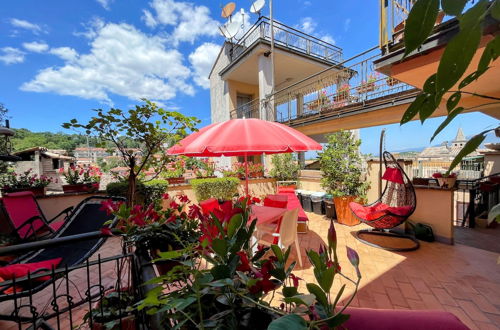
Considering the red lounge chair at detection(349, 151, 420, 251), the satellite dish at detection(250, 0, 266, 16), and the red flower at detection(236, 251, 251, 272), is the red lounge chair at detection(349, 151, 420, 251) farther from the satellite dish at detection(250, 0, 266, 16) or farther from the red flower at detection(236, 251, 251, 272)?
the satellite dish at detection(250, 0, 266, 16)

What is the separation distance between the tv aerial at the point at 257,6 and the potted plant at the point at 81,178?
8.56 meters

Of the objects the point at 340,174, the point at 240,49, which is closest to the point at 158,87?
the point at 240,49

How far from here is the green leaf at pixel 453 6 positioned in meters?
0.37

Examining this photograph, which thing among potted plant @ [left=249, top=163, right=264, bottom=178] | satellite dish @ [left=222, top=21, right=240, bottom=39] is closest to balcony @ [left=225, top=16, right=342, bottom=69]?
satellite dish @ [left=222, top=21, right=240, bottom=39]

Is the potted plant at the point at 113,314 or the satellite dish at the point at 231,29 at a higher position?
the satellite dish at the point at 231,29

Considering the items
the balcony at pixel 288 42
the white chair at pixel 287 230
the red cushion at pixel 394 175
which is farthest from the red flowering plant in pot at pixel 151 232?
the balcony at pixel 288 42

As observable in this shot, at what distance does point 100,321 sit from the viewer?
1513mm

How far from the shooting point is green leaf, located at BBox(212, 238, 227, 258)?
2.05ft

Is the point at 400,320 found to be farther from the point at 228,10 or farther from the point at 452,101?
the point at 228,10

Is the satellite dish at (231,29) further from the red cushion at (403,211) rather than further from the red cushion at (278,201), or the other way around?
the red cushion at (403,211)

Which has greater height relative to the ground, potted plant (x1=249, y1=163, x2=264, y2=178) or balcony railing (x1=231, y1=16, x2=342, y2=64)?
balcony railing (x1=231, y1=16, x2=342, y2=64)

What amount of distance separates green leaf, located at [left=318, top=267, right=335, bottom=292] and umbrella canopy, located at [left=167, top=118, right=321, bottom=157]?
190 cm

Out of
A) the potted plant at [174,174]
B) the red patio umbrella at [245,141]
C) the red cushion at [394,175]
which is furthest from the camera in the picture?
the potted plant at [174,174]

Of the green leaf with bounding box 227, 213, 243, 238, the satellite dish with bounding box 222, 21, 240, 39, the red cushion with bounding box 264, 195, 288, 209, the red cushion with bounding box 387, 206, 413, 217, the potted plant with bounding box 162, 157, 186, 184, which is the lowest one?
the red cushion with bounding box 387, 206, 413, 217
